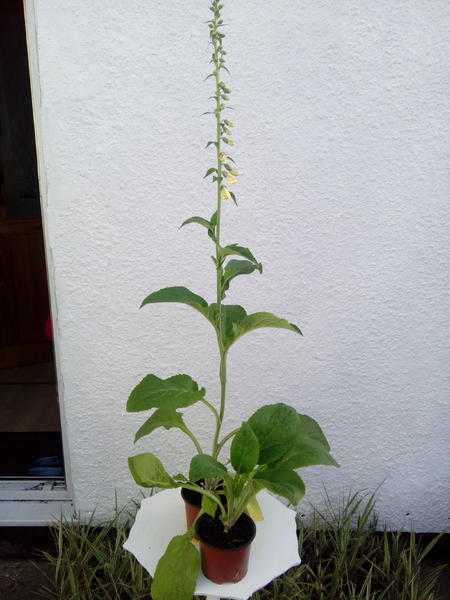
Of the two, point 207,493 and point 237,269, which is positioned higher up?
point 237,269

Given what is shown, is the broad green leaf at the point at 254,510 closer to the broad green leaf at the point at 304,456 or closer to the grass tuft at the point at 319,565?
the broad green leaf at the point at 304,456

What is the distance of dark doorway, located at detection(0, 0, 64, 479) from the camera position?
9.63 feet

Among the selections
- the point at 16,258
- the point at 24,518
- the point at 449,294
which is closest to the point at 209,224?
the point at 449,294

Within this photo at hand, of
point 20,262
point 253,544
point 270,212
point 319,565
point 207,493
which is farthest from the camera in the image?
point 20,262

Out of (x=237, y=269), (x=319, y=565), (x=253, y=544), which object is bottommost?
(x=319, y=565)

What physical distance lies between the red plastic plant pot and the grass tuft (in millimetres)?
593

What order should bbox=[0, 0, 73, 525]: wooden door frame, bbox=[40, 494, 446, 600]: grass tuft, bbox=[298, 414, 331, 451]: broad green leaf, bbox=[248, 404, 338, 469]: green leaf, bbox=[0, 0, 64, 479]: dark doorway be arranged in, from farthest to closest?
bbox=[0, 0, 64, 479]: dark doorway → bbox=[40, 494, 446, 600]: grass tuft → bbox=[0, 0, 73, 525]: wooden door frame → bbox=[298, 414, 331, 451]: broad green leaf → bbox=[248, 404, 338, 469]: green leaf

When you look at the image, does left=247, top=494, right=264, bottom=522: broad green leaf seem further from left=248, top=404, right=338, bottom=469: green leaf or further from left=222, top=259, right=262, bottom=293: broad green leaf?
left=222, top=259, right=262, bottom=293: broad green leaf

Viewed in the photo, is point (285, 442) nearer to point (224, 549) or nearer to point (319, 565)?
point (224, 549)

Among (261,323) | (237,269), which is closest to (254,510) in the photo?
(261,323)

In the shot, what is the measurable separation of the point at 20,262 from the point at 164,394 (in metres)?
2.38

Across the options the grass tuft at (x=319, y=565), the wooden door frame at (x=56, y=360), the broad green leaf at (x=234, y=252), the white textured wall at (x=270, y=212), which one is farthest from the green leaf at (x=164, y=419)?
the grass tuft at (x=319, y=565)

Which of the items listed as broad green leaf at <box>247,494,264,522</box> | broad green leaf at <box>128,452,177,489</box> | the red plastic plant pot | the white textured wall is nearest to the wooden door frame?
the white textured wall

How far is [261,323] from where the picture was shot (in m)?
1.08
